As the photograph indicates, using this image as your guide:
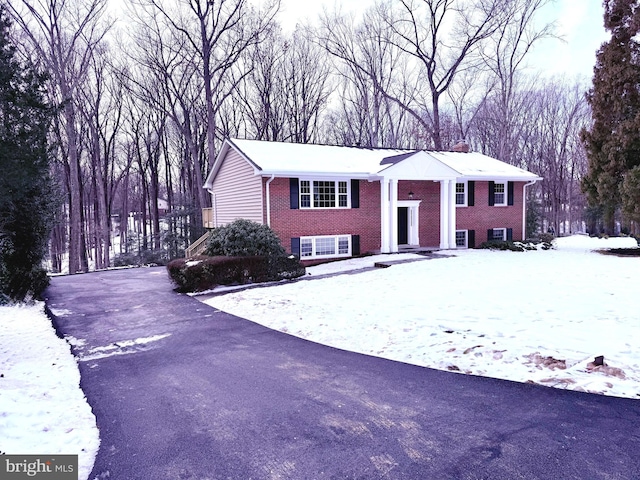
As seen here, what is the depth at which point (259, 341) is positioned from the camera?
709 cm

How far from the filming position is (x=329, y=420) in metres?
4.04

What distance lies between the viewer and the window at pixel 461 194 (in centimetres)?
2020

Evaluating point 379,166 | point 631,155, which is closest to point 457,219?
point 379,166

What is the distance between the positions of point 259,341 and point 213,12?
22.3m

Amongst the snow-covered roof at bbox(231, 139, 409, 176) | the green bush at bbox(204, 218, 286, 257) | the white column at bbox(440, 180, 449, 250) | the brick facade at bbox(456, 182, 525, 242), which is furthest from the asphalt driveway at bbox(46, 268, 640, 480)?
the brick facade at bbox(456, 182, 525, 242)

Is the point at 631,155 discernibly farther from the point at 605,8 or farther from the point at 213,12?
the point at 213,12

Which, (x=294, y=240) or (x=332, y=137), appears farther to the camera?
(x=332, y=137)

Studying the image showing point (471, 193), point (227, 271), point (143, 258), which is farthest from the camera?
point (143, 258)

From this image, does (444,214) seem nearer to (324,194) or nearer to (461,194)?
(461,194)

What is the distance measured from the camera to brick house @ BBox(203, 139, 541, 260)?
53.8ft

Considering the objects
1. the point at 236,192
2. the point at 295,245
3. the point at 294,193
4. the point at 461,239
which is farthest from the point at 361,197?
the point at 461,239

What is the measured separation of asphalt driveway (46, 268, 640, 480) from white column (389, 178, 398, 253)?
1203 cm

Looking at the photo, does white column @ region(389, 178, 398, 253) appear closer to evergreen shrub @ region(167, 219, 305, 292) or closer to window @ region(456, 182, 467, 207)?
window @ region(456, 182, 467, 207)

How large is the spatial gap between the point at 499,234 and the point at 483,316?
50.0 ft
